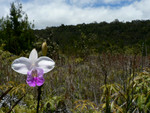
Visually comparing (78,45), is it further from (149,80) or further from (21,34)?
(149,80)

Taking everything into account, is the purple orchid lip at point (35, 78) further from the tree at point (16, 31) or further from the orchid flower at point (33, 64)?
the tree at point (16, 31)

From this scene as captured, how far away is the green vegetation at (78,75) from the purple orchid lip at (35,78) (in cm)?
12

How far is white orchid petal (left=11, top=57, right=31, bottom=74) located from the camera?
3.58 ft

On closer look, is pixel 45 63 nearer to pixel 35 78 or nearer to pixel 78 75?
pixel 35 78

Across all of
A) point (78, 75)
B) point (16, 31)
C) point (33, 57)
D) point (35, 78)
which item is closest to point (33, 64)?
point (33, 57)

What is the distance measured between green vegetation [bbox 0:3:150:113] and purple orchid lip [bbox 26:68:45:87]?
121 millimetres

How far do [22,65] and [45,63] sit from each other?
15cm

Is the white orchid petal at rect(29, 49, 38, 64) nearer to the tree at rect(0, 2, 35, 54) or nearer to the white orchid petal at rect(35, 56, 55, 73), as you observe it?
the white orchid petal at rect(35, 56, 55, 73)

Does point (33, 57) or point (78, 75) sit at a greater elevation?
point (33, 57)

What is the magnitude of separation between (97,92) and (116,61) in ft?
10.2

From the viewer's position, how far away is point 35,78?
3.19 feet

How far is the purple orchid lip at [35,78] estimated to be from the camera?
93 centimetres

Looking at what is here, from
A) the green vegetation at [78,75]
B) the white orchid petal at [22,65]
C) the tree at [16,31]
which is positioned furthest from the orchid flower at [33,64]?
the tree at [16,31]

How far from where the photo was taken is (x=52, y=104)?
213 centimetres
